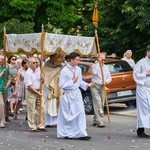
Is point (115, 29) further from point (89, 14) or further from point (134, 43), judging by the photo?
point (89, 14)

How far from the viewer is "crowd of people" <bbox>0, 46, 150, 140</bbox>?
13.2 metres

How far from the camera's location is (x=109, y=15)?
27.5m

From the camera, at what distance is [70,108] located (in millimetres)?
13250

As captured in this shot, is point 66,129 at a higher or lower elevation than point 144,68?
lower

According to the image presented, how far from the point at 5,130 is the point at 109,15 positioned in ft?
44.6

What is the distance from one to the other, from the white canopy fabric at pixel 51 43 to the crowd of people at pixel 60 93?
29 centimetres

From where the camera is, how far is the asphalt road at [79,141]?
12023mm

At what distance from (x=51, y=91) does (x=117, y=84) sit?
3.57 meters

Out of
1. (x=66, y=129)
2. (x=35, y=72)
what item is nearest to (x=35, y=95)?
(x=35, y=72)

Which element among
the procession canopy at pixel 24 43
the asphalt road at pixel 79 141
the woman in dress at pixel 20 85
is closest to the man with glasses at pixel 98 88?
the asphalt road at pixel 79 141

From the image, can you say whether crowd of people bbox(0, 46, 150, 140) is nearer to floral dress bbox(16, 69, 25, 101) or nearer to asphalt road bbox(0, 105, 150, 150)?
floral dress bbox(16, 69, 25, 101)

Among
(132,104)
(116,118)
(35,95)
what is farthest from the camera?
(132,104)

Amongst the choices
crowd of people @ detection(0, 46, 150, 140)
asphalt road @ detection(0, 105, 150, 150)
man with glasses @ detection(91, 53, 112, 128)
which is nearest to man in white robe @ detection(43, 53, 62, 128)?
crowd of people @ detection(0, 46, 150, 140)

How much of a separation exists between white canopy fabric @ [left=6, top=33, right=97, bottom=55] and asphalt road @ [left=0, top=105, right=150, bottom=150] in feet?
5.91
